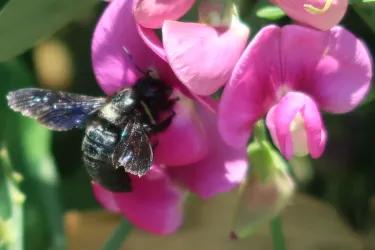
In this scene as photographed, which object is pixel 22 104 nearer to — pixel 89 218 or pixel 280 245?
pixel 280 245

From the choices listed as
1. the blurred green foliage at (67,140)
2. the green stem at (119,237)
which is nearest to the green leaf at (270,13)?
the blurred green foliage at (67,140)

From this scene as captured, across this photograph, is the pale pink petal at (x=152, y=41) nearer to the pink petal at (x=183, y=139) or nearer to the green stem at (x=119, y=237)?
the pink petal at (x=183, y=139)

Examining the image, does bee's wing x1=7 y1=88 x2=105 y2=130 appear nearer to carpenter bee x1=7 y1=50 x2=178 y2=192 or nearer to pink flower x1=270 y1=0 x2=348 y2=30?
carpenter bee x1=7 y1=50 x2=178 y2=192

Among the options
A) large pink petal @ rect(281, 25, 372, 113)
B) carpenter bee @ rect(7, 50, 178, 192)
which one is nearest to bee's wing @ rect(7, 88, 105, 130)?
carpenter bee @ rect(7, 50, 178, 192)

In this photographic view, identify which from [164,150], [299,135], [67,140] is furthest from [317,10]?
[67,140]

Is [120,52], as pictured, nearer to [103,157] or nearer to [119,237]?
[103,157]
